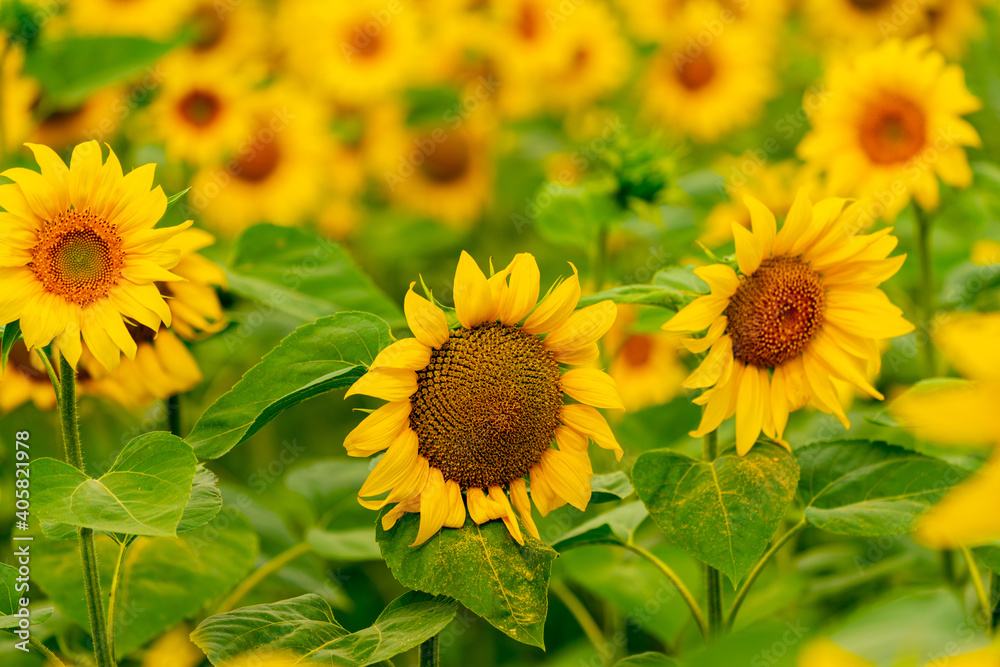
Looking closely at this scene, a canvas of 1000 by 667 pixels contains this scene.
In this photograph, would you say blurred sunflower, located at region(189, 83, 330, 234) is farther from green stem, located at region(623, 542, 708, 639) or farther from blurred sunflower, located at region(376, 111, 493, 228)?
green stem, located at region(623, 542, 708, 639)

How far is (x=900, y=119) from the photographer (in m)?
1.34

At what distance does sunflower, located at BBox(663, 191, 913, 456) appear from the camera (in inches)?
31.8

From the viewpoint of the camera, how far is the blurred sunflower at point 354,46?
2188 mm

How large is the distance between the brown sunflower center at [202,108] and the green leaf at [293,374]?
1.33 m

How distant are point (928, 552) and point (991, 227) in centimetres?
53

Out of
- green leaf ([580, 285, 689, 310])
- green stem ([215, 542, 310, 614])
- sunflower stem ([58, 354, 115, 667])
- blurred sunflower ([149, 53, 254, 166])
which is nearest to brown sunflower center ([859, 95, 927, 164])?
green leaf ([580, 285, 689, 310])

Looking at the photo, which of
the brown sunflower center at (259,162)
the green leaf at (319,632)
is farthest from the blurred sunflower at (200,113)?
the green leaf at (319,632)

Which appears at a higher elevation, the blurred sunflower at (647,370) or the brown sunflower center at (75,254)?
the brown sunflower center at (75,254)

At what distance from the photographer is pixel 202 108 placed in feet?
6.42

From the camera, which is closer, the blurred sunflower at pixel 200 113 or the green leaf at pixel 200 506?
the green leaf at pixel 200 506

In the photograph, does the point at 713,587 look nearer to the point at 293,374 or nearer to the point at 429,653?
the point at 429,653

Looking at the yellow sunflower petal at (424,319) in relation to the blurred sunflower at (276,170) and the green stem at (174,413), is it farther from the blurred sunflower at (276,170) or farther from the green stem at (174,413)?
the blurred sunflower at (276,170)

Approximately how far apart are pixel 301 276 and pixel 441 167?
1.35 metres

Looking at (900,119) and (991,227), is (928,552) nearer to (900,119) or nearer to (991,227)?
(991,227)
